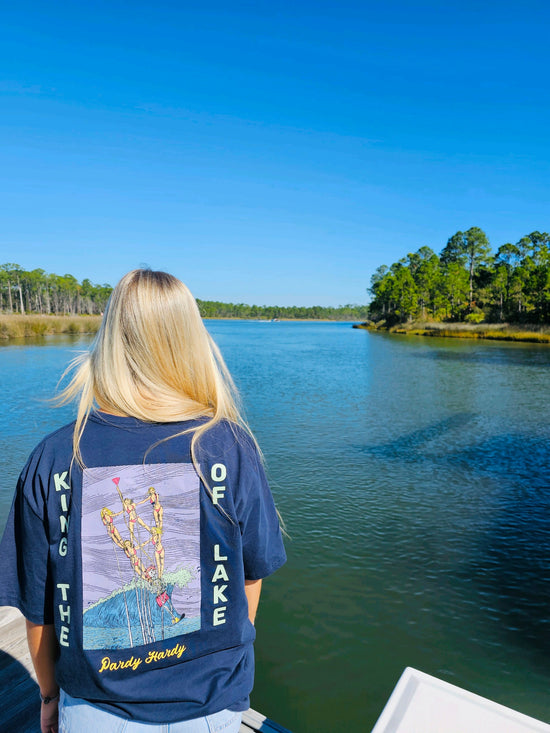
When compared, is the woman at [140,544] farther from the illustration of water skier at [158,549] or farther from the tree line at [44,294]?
the tree line at [44,294]

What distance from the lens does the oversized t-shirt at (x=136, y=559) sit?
45.5 inches

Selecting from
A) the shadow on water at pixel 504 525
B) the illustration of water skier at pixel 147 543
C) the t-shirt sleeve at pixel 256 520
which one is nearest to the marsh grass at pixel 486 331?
the shadow on water at pixel 504 525

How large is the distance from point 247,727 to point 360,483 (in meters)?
6.22

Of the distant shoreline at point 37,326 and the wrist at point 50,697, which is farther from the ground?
the distant shoreline at point 37,326

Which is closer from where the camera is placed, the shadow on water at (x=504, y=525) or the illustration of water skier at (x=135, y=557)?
the illustration of water skier at (x=135, y=557)

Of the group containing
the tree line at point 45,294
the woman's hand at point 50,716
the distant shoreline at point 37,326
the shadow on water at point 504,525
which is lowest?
the shadow on water at point 504,525

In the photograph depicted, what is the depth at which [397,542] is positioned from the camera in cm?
609

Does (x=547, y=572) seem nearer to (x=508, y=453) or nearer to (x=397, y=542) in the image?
(x=397, y=542)

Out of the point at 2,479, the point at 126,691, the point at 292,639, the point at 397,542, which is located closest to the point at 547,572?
the point at 397,542

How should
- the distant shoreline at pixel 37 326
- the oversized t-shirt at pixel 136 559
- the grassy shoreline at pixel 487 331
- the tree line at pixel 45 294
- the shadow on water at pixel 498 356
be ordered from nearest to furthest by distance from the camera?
the oversized t-shirt at pixel 136 559
the shadow on water at pixel 498 356
the distant shoreline at pixel 37 326
the grassy shoreline at pixel 487 331
the tree line at pixel 45 294

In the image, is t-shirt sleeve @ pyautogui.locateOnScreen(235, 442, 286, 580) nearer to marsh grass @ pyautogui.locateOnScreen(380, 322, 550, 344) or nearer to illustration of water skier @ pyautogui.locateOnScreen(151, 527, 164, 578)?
illustration of water skier @ pyautogui.locateOnScreen(151, 527, 164, 578)

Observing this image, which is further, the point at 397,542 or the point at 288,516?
the point at 288,516

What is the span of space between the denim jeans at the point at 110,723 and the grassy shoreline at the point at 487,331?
1762 inches

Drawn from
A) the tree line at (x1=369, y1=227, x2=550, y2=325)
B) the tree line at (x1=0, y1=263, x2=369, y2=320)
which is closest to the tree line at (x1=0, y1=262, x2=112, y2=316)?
the tree line at (x1=0, y1=263, x2=369, y2=320)
